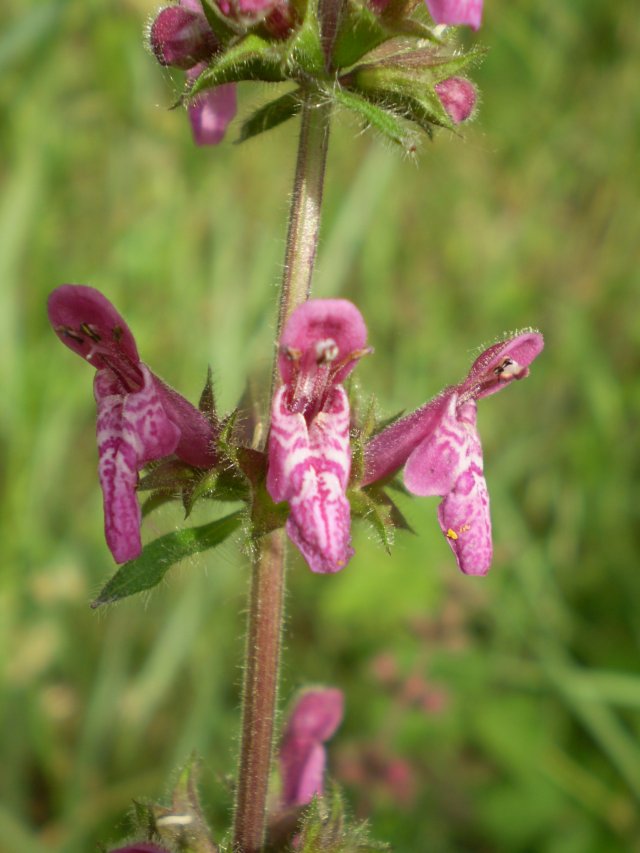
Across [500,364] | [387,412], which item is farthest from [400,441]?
[387,412]

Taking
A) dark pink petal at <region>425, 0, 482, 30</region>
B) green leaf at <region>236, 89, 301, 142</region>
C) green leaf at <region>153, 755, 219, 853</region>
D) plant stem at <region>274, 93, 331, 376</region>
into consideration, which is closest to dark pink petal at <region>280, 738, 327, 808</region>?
green leaf at <region>153, 755, 219, 853</region>

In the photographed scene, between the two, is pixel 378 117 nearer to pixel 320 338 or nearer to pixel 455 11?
pixel 455 11

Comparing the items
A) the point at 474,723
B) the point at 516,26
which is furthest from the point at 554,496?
the point at 516,26

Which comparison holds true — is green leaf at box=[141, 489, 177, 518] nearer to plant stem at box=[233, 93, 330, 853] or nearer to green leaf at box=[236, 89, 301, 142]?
plant stem at box=[233, 93, 330, 853]

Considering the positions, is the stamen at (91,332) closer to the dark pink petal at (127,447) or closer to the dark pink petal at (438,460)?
the dark pink petal at (127,447)

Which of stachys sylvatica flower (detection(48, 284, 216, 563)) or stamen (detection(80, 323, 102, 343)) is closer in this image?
stachys sylvatica flower (detection(48, 284, 216, 563))

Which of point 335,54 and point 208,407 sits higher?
point 335,54
